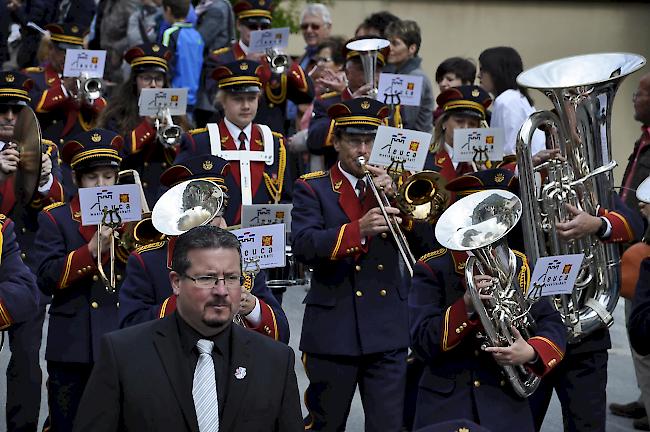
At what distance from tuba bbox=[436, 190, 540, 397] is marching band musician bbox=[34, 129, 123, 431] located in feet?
7.53

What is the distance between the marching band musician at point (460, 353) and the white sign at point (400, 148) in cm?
173

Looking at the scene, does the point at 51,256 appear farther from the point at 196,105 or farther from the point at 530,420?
the point at 196,105

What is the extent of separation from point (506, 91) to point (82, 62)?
3.35 meters

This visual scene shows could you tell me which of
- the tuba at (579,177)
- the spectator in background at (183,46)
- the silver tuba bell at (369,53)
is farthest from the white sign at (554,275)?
the spectator in background at (183,46)

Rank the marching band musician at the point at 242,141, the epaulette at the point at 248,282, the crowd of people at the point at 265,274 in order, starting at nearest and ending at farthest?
the crowd of people at the point at 265,274 → the epaulette at the point at 248,282 → the marching band musician at the point at 242,141

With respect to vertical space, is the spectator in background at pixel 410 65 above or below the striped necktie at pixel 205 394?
above

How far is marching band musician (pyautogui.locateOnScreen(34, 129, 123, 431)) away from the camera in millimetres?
8258

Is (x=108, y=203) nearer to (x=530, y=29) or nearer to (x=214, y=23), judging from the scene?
(x=214, y=23)

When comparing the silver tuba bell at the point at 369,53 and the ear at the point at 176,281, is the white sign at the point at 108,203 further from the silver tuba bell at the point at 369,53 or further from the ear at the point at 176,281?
the silver tuba bell at the point at 369,53

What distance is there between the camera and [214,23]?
48.2ft

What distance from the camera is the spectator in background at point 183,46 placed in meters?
13.6

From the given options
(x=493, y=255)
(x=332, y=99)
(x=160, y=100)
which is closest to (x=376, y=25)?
(x=332, y=99)

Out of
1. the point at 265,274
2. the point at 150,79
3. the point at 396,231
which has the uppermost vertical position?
the point at 150,79

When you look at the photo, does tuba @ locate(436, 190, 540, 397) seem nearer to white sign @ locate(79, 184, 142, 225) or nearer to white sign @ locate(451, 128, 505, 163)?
white sign @ locate(79, 184, 142, 225)
